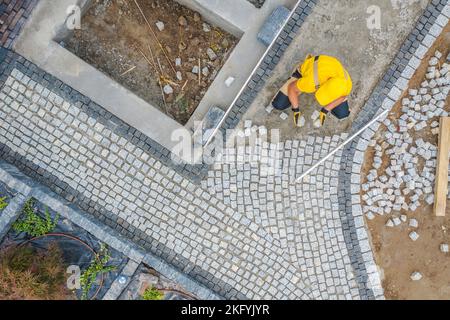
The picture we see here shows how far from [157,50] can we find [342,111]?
11.5ft

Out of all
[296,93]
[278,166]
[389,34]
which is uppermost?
[389,34]

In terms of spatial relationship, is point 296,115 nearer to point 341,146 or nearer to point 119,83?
point 341,146

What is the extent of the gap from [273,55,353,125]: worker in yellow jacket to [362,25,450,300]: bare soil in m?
1.41

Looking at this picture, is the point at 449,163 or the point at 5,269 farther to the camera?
the point at 449,163

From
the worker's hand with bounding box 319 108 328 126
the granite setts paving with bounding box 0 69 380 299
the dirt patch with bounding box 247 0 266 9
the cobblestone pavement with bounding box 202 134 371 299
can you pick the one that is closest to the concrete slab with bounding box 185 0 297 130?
the dirt patch with bounding box 247 0 266 9

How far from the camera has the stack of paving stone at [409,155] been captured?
8.68 metres

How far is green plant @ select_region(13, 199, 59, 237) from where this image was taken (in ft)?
27.5

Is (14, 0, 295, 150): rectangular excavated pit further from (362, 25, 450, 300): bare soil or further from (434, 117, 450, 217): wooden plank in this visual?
(434, 117, 450, 217): wooden plank

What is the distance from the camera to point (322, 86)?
7.59 meters

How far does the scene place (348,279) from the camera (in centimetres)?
874

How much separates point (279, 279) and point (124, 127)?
389cm

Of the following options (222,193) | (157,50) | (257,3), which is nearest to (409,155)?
(222,193)

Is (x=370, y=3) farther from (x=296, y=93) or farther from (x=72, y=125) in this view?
(x=72, y=125)
